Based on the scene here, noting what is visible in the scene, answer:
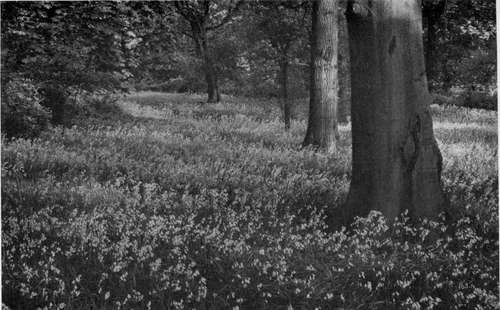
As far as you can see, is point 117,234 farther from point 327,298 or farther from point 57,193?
point 327,298

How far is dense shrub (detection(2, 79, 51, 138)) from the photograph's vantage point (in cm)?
529

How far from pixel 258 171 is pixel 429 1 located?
2.33 m

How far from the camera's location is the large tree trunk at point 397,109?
429 centimetres

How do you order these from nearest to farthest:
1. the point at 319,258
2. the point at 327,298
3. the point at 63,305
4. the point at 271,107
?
the point at 63,305 < the point at 327,298 < the point at 319,258 < the point at 271,107

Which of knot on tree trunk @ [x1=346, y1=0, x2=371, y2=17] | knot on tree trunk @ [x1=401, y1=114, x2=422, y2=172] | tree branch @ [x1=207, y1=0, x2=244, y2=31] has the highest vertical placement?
tree branch @ [x1=207, y1=0, x2=244, y2=31]

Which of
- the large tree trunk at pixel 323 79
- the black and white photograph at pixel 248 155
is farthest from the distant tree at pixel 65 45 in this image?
the large tree trunk at pixel 323 79

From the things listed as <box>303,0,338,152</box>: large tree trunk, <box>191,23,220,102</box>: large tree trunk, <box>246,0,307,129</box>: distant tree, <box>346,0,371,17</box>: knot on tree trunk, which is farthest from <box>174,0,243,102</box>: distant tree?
<box>346,0,371,17</box>: knot on tree trunk

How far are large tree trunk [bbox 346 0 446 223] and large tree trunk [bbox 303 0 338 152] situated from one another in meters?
2.36

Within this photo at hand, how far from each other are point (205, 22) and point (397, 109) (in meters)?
2.42

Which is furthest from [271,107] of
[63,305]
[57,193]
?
[63,305]

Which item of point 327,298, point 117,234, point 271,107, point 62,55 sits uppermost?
point 62,55

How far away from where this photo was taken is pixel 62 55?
5.72 m

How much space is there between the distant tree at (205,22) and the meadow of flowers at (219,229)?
1.37 ft

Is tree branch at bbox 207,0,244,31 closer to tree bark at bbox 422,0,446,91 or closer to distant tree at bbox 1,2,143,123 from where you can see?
distant tree at bbox 1,2,143,123
